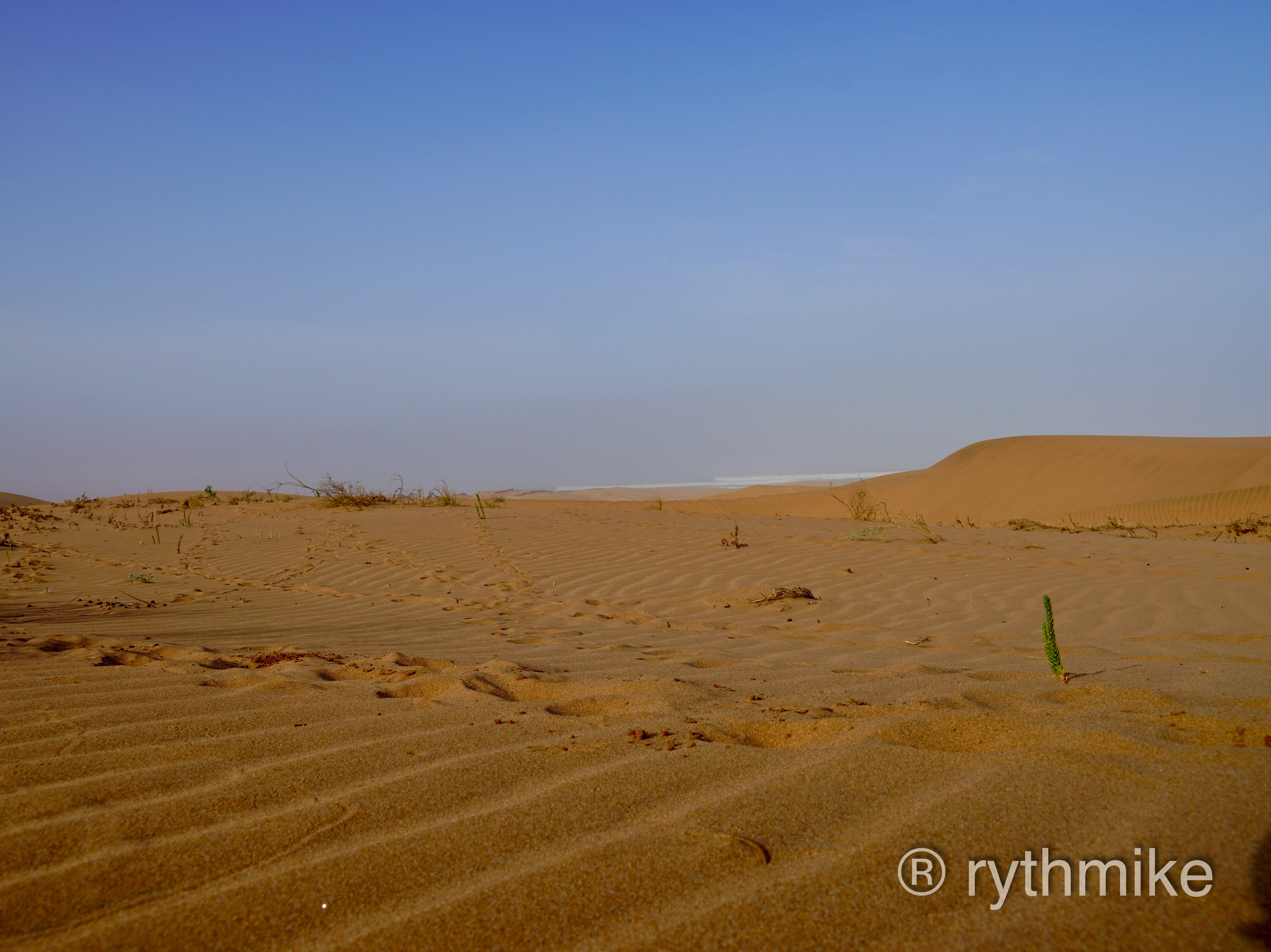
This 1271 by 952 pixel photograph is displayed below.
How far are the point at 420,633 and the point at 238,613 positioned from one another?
145cm

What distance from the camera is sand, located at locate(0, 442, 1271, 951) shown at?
1.18 meters

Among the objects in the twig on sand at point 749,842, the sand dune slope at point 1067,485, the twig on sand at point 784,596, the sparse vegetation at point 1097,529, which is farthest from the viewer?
the sand dune slope at point 1067,485

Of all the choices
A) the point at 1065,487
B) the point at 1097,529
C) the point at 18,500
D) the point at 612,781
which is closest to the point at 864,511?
the point at 1097,529

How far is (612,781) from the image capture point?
1.71 metres

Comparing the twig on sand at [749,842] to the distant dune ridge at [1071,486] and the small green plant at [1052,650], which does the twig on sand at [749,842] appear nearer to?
the small green plant at [1052,650]

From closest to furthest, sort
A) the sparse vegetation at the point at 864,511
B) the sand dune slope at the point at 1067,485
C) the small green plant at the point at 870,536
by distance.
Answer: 1. the small green plant at the point at 870,536
2. the sparse vegetation at the point at 864,511
3. the sand dune slope at the point at 1067,485

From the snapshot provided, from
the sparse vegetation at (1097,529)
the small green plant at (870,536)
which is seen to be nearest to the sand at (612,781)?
the small green plant at (870,536)

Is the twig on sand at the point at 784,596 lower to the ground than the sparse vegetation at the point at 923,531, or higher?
lower

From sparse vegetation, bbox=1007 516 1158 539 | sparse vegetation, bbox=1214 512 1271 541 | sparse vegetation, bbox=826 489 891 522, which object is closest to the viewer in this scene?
sparse vegetation, bbox=1214 512 1271 541

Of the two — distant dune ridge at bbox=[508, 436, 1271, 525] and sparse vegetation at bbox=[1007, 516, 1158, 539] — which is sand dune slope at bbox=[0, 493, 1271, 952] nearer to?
sparse vegetation at bbox=[1007, 516, 1158, 539]

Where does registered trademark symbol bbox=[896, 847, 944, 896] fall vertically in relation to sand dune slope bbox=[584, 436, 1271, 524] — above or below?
below

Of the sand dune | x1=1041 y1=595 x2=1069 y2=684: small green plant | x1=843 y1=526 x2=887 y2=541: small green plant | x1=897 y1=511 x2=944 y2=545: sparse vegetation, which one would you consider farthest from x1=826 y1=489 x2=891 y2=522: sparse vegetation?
the sand dune

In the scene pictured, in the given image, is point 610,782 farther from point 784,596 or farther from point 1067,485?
point 1067,485

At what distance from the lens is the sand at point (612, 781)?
118cm
